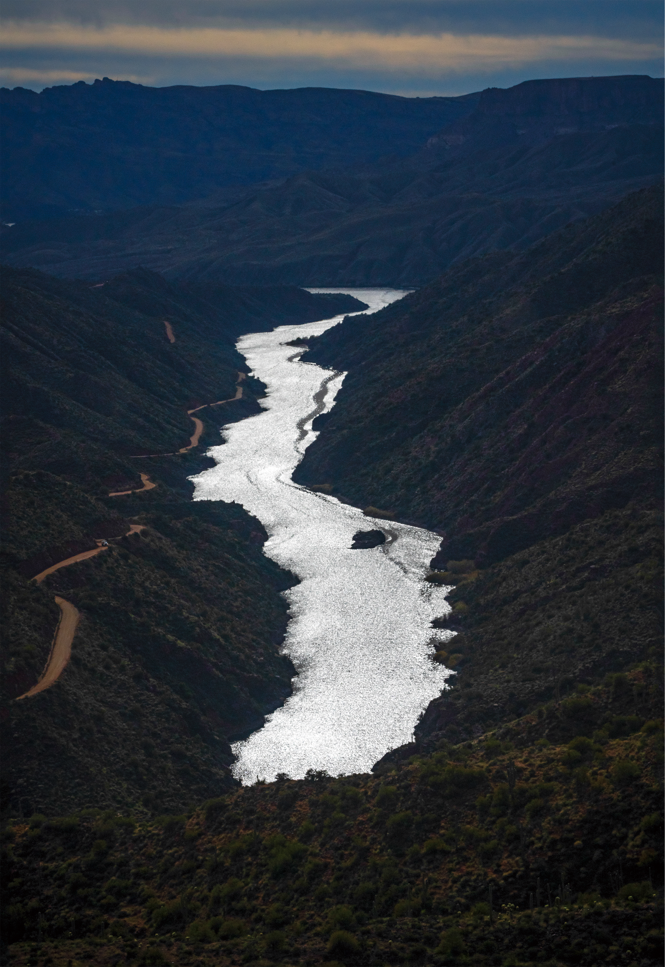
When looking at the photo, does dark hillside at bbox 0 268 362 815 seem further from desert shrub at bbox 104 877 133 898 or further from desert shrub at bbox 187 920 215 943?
desert shrub at bbox 187 920 215 943

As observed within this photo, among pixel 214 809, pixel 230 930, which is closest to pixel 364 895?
pixel 230 930

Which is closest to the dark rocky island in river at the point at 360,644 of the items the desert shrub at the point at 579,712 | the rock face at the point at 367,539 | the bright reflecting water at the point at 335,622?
the desert shrub at the point at 579,712

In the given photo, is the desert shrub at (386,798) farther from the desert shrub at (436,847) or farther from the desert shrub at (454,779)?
the desert shrub at (436,847)

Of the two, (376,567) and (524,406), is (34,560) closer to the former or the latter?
(376,567)

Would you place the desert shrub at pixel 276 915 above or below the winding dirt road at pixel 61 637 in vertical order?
below

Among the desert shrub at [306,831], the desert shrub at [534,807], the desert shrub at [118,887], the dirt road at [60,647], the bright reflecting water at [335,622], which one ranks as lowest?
the bright reflecting water at [335,622]
